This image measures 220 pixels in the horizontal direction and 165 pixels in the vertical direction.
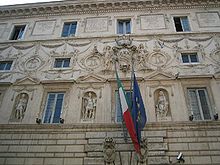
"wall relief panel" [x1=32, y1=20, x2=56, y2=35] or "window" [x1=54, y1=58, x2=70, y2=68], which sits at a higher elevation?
"wall relief panel" [x1=32, y1=20, x2=56, y2=35]

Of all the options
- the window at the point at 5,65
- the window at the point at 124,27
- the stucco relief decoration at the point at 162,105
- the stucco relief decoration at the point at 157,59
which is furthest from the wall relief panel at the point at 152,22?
the window at the point at 5,65

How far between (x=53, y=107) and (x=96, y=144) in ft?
10.6

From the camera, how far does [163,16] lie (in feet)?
54.7

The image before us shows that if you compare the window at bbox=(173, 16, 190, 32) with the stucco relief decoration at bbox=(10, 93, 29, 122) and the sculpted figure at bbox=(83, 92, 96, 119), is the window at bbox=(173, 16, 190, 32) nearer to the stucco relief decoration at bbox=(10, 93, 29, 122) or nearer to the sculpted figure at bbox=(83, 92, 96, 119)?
the sculpted figure at bbox=(83, 92, 96, 119)

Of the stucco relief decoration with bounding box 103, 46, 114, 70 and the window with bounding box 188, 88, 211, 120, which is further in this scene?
the stucco relief decoration with bounding box 103, 46, 114, 70

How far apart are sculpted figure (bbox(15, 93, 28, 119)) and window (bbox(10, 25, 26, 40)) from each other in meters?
5.35

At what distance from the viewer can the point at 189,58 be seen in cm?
1427

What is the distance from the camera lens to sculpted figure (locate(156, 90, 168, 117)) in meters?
12.1

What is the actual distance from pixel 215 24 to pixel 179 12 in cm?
248

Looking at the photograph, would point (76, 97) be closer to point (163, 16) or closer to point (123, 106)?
point (123, 106)

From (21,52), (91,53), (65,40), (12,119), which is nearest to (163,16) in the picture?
(91,53)

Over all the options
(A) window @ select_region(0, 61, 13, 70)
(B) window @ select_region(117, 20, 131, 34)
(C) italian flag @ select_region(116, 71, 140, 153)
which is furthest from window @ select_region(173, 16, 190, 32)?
(A) window @ select_region(0, 61, 13, 70)

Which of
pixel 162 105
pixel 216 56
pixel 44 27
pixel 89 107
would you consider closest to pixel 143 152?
pixel 162 105

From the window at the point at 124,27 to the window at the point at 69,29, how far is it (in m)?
3.02
